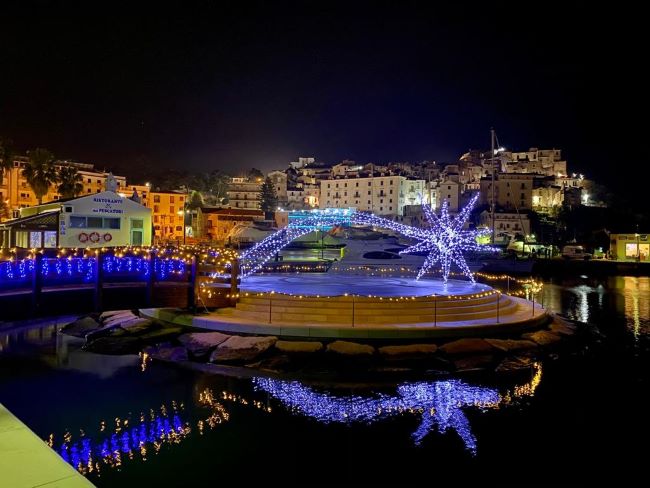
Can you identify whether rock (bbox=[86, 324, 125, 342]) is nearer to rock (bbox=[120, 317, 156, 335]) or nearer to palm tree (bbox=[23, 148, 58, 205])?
rock (bbox=[120, 317, 156, 335])

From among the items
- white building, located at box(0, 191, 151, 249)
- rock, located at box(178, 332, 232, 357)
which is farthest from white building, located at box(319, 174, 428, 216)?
rock, located at box(178, 332, 232, 357)

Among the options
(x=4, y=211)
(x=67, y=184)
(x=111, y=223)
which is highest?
(x=67, y=184)

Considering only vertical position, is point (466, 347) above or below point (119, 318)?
below

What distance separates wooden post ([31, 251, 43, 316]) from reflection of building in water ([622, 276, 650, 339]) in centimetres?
2397

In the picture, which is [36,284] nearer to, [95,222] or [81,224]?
[81,224]

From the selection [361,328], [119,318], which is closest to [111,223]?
[119,318]

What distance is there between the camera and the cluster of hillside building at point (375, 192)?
3295 inches

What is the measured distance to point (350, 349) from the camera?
17219 millimetres

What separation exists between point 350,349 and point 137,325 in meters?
9.13

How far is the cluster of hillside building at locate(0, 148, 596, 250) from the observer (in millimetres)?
83688

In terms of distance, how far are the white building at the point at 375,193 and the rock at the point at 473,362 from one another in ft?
334

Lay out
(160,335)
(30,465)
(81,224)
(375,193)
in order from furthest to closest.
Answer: (375,193) < (81,224) < (160,335) < (30,465)

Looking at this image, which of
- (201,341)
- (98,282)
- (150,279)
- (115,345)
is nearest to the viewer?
(98,282)

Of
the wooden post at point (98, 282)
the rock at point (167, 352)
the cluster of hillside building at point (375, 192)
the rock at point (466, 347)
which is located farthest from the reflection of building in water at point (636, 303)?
the cluster of hillside building at point (375, 192)
